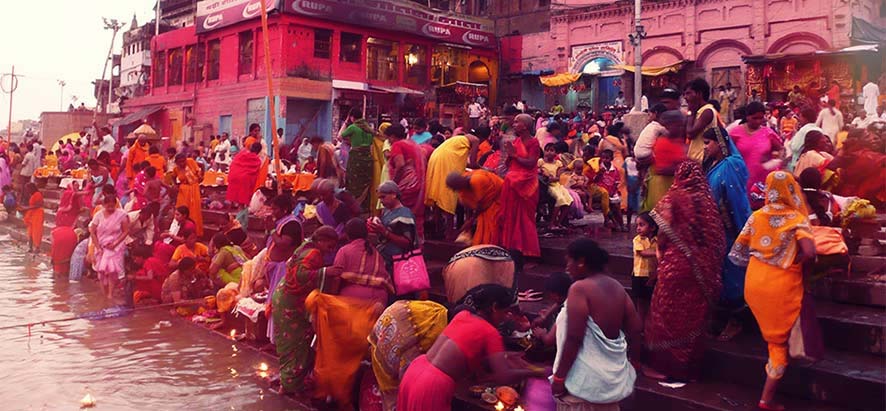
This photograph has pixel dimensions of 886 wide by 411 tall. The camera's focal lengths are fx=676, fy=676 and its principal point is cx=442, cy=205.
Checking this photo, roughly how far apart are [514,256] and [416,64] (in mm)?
24746

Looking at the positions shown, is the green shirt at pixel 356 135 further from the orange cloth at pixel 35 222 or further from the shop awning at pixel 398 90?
the shop awning at pixel 398 90

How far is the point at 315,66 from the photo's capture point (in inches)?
1056

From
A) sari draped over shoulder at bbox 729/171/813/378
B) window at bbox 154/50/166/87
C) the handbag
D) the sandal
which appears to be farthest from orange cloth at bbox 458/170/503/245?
window at bbox 154/50/166/87

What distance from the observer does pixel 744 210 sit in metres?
5.46

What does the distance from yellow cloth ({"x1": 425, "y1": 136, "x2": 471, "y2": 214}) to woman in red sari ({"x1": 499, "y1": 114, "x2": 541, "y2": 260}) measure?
0.93 m

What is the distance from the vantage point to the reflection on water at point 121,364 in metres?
5.98

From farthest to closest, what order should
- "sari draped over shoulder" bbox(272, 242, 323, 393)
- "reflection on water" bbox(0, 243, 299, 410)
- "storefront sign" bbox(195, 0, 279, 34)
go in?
"storefront sign" bbox(195, 0, 279, 34), "sari draped over shoulder" bbox(272, 242, 323, 393), "reflection on water" bbox(0, 243, 299, 410)

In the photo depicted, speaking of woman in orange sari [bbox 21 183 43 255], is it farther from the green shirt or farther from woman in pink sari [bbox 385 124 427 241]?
woman in pink sari [bbox 385 124 427 241]

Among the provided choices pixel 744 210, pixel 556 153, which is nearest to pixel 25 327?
pixel 556 153

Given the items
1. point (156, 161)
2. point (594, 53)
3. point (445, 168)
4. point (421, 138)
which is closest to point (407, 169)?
point (445, 168)

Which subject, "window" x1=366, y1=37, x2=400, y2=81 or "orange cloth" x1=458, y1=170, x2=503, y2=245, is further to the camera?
"window" x1=366, y1=37, x2=400, y2=81

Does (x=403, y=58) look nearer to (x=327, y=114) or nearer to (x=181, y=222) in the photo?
(x=327, y=114)

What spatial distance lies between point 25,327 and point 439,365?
661 cm

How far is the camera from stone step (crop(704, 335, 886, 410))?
4.25 meters
